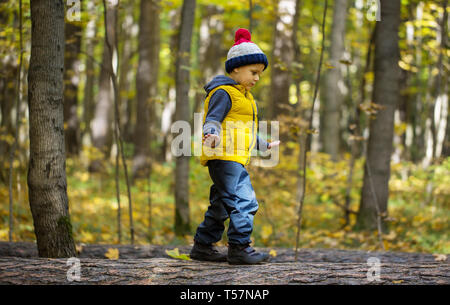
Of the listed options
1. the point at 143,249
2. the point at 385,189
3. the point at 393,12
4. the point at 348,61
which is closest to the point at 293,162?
the point at 385,189

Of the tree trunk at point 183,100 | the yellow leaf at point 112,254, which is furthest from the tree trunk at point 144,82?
the yellow leaf at point 112,254

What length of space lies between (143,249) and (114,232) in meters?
2.71

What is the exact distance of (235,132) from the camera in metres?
3.32

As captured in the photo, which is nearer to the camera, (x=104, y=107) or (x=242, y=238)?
(x=242, y=238)

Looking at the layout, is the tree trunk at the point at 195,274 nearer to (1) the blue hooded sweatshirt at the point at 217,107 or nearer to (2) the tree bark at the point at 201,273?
(2) the tree bark at the point at 201,273

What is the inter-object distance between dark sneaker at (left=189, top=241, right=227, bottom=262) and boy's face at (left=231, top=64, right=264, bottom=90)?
4.49 feet

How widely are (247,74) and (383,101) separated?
13.3ft

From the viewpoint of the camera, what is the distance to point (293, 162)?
35.0 ft

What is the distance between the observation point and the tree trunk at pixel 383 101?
262 inches

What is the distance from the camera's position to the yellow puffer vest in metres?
3.30

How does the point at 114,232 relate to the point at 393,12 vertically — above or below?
below

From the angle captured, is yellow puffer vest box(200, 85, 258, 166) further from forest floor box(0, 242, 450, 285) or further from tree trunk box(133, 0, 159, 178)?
tree trunk box(133, 0, 159, 178)

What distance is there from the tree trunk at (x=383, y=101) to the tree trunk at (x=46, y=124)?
4.73 metres
